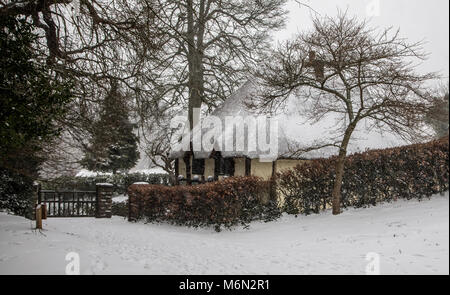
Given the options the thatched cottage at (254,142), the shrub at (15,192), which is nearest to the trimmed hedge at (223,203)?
the thatched cottage at (254,142)

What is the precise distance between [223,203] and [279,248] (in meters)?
3.79

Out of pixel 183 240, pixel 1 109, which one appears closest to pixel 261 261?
pixel 183 240

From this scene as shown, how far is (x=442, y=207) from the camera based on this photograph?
8.04 metres

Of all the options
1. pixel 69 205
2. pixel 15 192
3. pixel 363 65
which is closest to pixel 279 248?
pixel 363 65

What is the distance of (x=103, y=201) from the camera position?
57.7ft

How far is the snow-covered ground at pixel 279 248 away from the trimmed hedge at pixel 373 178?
18.6 inches

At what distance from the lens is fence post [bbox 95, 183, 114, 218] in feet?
57.3

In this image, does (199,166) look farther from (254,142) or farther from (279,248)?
(279,248)

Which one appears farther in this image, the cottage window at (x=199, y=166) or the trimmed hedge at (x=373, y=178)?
the cottage window at (x=199, y=166)

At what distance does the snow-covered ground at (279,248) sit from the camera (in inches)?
244

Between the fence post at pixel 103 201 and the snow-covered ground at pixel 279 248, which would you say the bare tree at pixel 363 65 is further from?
the fence post at pixel 103 201

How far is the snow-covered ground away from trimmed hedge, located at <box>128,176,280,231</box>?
3.89ft

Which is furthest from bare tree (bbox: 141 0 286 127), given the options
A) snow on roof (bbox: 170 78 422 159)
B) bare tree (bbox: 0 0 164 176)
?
bare tree (bbox: 0 0 164 176)

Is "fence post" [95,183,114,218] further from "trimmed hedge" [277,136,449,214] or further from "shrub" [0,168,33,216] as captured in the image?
"trimmed hedge" [277,136,449,214]
